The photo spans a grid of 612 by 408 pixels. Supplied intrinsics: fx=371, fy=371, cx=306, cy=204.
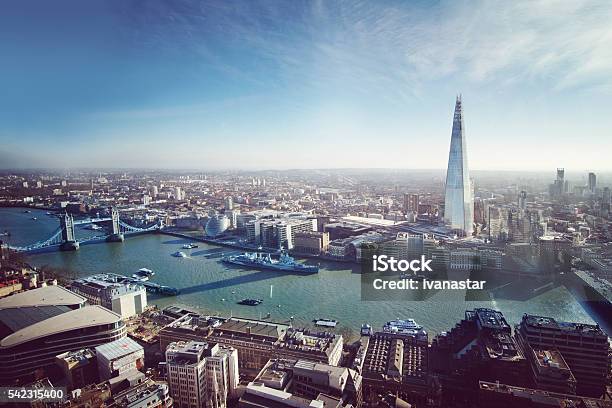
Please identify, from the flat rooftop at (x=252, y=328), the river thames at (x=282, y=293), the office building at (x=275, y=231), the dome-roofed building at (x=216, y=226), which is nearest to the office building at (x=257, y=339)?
the flat rooftop at (x=252, y=328)

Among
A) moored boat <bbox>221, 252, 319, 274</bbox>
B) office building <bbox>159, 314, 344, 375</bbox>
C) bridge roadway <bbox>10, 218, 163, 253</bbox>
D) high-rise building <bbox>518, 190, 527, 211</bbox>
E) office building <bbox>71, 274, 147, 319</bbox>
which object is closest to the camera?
office building <bbox>159, 314, 344, 375</bbox>

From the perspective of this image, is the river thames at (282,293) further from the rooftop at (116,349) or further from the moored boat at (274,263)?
the rooftop at (116,349)

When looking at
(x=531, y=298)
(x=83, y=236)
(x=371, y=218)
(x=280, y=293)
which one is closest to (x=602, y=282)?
(x=531, y=298)

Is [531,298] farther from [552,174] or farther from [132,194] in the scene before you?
[132,194]

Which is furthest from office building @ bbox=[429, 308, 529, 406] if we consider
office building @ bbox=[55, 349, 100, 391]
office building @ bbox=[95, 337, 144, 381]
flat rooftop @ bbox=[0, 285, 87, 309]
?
flat rooftop @ bbox=[0, 285, 87, 309]

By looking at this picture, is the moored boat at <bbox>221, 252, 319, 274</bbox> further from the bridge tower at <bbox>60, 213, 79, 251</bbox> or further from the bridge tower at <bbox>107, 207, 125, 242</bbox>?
the bridge tower at <bbox>60, 213, 79, 251</bbox>

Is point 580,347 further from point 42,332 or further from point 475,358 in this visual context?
point 42,332

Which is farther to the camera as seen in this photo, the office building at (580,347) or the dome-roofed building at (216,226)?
the dome-roofed building at (216,226)
